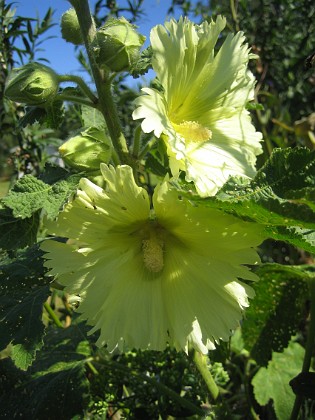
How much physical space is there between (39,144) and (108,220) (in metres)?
1.06

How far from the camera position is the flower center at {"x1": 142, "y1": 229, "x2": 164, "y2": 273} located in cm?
73

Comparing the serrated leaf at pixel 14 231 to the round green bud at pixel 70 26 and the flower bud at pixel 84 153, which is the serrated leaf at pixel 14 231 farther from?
the round green bud at pixel 70 26

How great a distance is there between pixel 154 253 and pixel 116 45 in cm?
30

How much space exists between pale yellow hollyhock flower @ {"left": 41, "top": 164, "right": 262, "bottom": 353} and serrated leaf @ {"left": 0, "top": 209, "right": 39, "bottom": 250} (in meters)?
0.07

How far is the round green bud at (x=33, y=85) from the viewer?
2.44 ft

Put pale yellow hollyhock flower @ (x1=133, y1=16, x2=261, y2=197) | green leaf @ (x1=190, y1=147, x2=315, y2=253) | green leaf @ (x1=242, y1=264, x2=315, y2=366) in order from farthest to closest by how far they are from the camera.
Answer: green leaf @ (x1=242, y1=264, x2=315, y2=366) < pale yellow hollyhock flower @ (x1=133, y1=16, x2=261, y2=197) < green leaf @ (x1=190, y1=147, x2=315, y2=253)

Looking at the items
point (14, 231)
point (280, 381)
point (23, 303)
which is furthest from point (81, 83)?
point (280, 381)

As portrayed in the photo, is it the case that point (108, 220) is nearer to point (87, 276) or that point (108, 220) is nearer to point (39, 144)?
point (87, 276)

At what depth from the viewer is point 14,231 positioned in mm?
746

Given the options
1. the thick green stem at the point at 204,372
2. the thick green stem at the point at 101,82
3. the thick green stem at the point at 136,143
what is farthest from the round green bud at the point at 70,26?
the thick green stem at the point at 204,372

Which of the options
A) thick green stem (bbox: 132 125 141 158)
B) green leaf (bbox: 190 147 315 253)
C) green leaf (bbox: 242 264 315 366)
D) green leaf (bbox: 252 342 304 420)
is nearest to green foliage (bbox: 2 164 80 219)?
thick green stem (bbox: 132 125 141 158)

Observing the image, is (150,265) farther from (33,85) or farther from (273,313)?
(273,313)

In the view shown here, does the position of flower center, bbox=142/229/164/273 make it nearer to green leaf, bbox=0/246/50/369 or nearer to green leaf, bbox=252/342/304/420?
green leaf, bbox=0/246/50/369

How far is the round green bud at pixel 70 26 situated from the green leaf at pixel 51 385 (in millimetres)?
630
